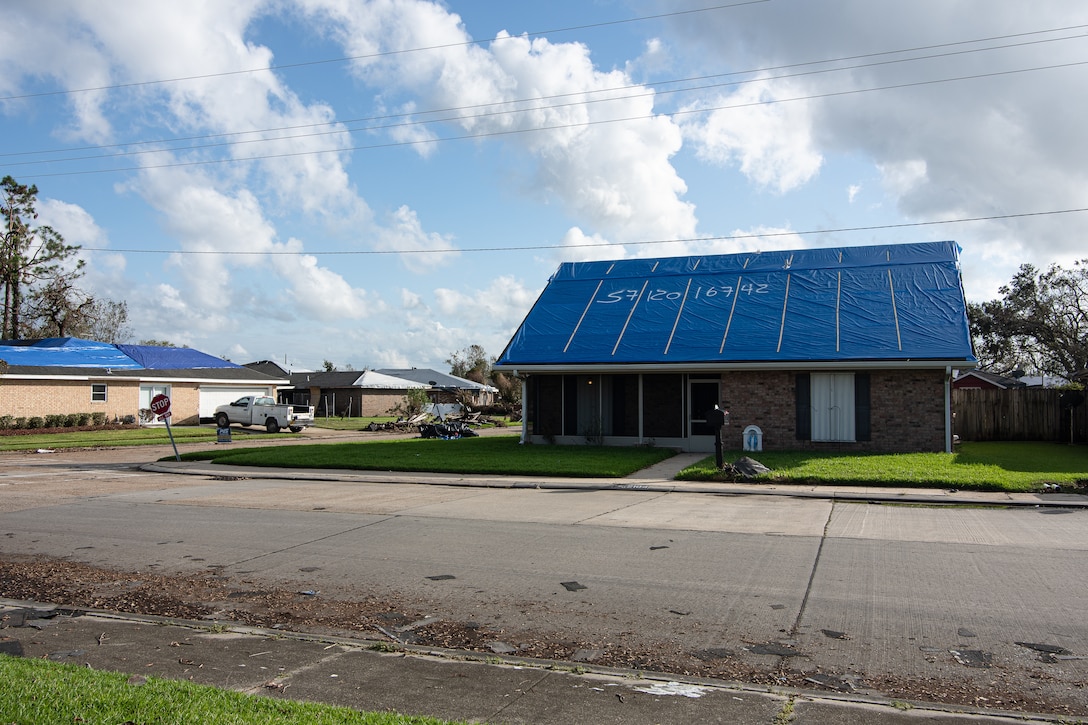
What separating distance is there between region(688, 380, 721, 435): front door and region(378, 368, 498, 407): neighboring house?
121ft

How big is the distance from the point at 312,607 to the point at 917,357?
60.9 feet

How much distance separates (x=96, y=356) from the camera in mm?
47531

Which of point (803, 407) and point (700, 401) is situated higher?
point (700, 401)

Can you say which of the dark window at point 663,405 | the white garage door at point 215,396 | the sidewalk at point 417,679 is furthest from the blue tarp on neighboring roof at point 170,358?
the sidewalk at point 417,679

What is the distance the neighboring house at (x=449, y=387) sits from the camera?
6462 cm

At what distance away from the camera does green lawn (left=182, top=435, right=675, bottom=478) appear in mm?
20250

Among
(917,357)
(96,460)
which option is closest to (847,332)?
(917,357)

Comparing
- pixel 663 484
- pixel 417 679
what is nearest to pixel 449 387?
pixel 663 484

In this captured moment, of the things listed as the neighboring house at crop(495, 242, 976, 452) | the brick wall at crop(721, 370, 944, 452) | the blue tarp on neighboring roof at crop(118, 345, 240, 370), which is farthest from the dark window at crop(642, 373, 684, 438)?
the blue tarp on neighboring roof at crop(118, 345, 240, 370)

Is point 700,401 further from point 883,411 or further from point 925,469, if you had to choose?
point 925,469

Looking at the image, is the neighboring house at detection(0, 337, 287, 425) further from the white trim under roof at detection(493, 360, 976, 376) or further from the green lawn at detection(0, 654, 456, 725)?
the green lawn at detection(0, 654, 456, 725)

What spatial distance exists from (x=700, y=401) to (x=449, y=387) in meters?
43.7

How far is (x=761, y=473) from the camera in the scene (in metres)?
17.9

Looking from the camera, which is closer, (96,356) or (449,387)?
(96,356)
